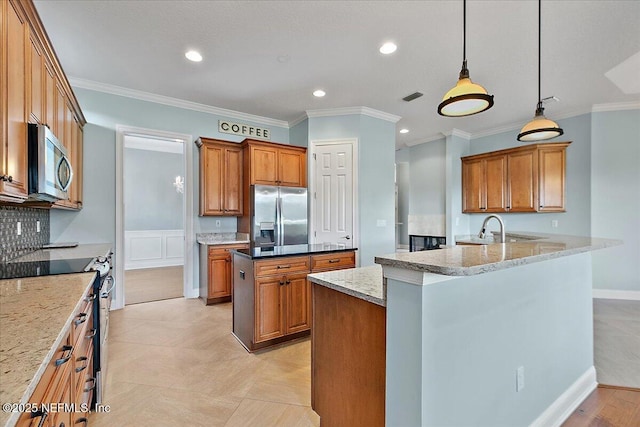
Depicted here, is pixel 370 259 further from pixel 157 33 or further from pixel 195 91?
pixel 157 33

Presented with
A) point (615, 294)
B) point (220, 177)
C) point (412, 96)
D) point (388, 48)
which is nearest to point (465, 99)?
point (388, 48)

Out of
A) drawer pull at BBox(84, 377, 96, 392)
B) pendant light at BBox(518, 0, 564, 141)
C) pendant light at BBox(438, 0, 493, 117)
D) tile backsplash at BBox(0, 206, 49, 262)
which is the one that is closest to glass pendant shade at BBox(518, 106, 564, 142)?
pendant light at BBox(518, 0, 564, 141)

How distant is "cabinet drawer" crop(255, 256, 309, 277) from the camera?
104 inches

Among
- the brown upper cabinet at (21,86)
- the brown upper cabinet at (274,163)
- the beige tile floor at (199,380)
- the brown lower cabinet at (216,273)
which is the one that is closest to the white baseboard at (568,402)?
the beige tile floor at (199,380)

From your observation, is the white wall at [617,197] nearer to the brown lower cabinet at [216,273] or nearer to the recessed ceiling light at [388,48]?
the recessed ceiling light at [388,48]

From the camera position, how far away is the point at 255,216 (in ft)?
14.1

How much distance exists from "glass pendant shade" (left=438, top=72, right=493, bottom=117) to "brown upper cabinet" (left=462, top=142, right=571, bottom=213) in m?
3.63

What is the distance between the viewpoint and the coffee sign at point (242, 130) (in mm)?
4715

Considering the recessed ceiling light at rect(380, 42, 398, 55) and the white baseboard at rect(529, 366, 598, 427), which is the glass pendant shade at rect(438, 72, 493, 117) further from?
the white baseboard at rect(529, 366, 598, 427)

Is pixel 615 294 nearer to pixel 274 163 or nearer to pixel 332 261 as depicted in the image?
pixel 332 261

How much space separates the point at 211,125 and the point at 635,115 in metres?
6.33

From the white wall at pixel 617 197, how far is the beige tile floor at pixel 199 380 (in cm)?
478

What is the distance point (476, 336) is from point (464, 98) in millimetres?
1412

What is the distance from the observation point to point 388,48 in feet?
9.78
